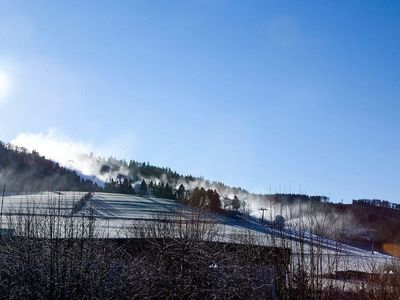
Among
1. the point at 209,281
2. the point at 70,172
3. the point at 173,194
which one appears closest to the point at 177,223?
the point at 209,281

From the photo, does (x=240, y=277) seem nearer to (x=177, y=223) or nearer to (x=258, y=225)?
(x=177, y=223)

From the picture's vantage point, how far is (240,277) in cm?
1466

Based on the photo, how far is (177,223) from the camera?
1781 centimetres

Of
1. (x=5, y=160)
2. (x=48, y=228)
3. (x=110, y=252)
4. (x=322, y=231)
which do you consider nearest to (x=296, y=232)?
(x=322, y=231)

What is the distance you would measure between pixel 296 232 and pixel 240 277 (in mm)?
2819

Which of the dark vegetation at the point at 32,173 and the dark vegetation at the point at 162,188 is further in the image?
the dark vegetation at the point at 32,173

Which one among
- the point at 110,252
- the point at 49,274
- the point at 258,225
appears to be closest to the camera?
the point at 49,274

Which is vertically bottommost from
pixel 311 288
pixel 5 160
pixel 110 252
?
pixel 311 288

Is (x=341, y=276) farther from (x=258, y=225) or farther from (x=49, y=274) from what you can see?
(x=49, y=274)

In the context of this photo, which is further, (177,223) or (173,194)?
(173,194)

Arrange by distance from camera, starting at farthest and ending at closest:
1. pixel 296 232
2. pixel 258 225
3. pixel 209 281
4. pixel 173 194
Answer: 1. pixel 173 194
2. pixel 258 225
3. pixel 296 232
4. pixel 209 281

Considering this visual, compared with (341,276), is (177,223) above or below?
above

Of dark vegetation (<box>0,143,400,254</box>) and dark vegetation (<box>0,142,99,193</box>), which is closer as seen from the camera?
dark vegetation (<box>0,143,400,254</box>)

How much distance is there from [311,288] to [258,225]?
7478 millimetres
